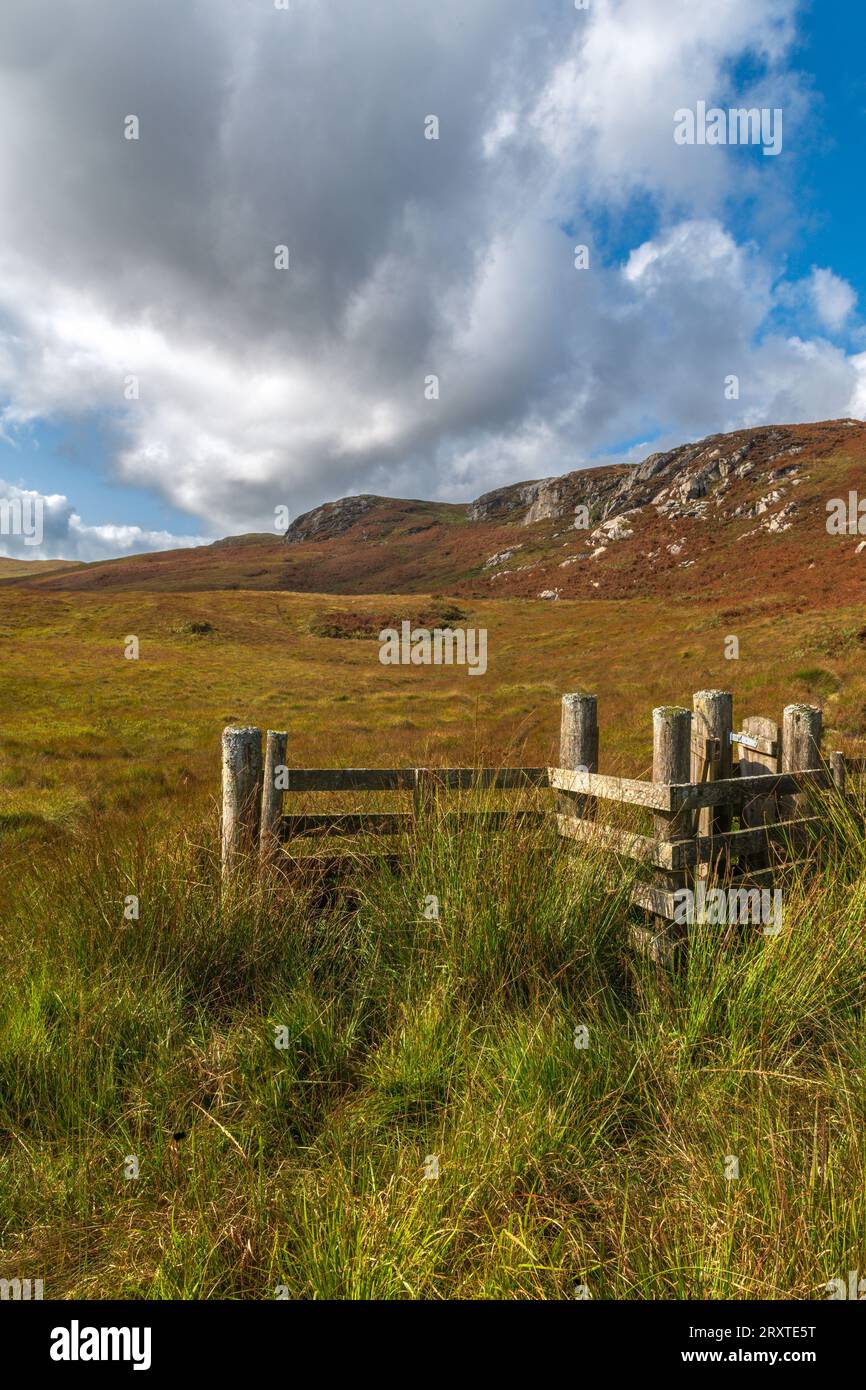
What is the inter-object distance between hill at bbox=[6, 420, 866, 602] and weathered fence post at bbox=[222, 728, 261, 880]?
107ft

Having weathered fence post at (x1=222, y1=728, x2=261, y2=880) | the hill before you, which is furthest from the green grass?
the hill

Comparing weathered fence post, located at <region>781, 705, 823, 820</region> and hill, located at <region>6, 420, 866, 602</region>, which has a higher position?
hill, located at <region>6, 420, 866, 602</region>

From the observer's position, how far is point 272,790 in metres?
4.74

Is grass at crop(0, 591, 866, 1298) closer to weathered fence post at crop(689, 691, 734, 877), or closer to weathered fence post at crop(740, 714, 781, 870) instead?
weathered fence post at crop(740, 714, 781, 870)

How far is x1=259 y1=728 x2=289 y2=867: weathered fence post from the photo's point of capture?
4680mm

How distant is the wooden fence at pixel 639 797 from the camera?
14.2 ft

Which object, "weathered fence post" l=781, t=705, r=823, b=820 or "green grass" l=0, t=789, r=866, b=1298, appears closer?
"green grass" l=0, t=789, r=866, b=1298

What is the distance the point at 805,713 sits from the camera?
5.39m

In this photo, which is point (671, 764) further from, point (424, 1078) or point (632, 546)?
point (632, 546)

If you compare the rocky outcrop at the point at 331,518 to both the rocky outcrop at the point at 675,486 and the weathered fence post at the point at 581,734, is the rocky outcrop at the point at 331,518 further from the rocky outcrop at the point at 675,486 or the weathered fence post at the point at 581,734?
the weathered fence post at the point at 581,734
